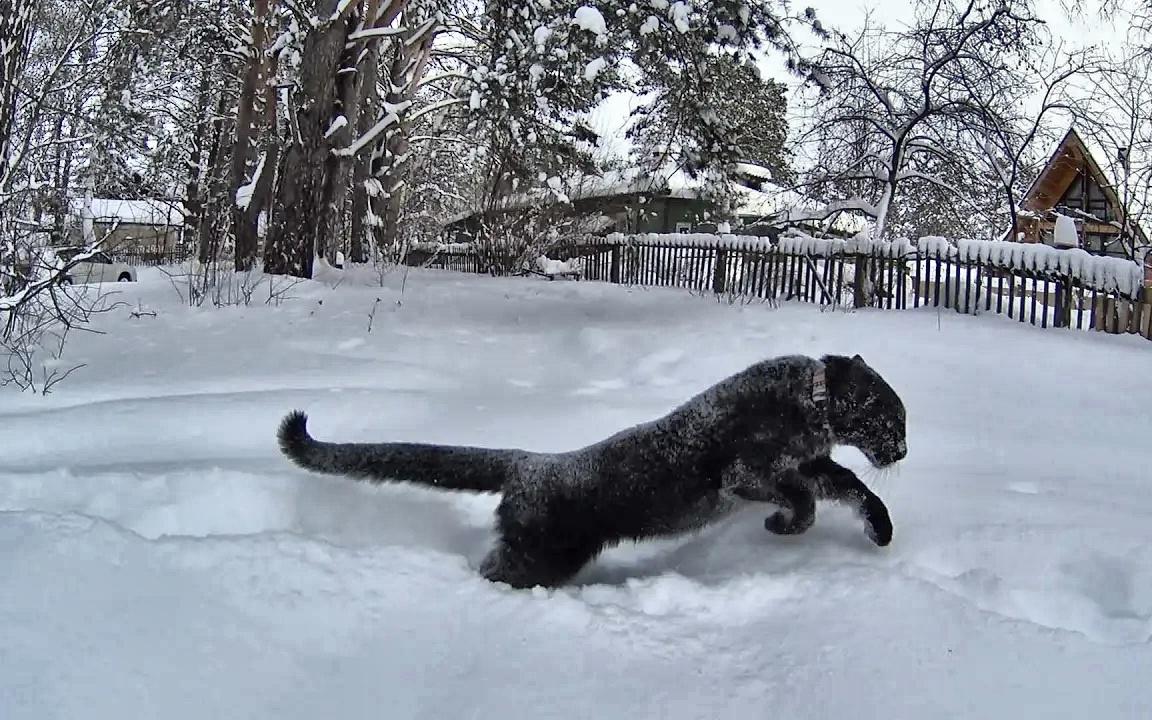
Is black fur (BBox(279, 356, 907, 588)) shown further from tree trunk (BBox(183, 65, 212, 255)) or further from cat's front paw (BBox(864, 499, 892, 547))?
tree trunk (BBox(183, 65, 212, 255))

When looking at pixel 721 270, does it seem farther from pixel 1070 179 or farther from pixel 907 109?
pixel 1070 179

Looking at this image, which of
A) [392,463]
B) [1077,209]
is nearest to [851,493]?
[392,463]

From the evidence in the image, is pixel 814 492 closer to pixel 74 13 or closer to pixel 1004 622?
pixel 1004 622

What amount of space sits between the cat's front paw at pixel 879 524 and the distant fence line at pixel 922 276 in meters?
7.23

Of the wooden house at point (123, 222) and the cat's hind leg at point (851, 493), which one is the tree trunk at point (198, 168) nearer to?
the wooden house at point (123, 222)

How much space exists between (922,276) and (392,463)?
32.7ft

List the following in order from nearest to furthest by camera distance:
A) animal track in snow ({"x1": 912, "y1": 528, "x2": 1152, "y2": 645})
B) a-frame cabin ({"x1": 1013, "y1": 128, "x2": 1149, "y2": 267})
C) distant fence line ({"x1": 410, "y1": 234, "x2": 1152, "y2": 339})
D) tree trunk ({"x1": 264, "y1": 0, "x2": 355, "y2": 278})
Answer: animal track in snow ({"x1": 912, "y1": 528, "x2": 1152, "y2": 645})
distant fence line ({"x1": 410, "y1": 234, "x2": 1152, "y2": 339})
tree trunk ({"x1": 264, "y1": 0, "x2": 355, "y2": 278})
a-frame cabin ({"x1": 1013, "y1": 128, "x2": 1149, "y2": 267})

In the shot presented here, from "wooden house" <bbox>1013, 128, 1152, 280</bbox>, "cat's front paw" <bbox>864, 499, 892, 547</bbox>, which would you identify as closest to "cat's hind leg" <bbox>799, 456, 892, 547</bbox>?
"cat's front paw" <bbox>864, 499, 892, 547</bbox>

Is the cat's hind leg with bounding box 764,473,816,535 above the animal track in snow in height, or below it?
above

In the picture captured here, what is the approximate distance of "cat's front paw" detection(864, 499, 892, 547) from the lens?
3.32 m

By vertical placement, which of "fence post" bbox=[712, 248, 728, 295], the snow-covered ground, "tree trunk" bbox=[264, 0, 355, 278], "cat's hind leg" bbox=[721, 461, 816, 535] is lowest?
the snow-covered ground

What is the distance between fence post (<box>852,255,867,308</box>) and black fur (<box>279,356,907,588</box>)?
8.66 m

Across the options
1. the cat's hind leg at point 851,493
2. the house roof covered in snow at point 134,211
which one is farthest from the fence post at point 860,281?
the house roof covered in snow at point 134,211

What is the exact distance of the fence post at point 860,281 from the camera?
11719 mm
